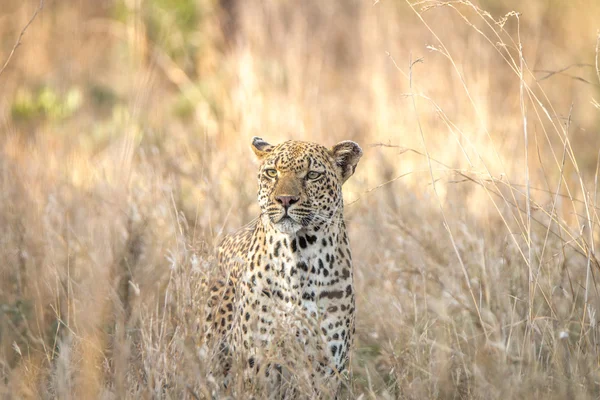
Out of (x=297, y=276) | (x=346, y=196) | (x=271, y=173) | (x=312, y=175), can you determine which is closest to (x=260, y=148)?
(x=271, y=173)

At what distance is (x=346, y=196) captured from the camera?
24.9 feet

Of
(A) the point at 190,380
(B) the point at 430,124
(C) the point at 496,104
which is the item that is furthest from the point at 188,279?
(C) the point at 496,104

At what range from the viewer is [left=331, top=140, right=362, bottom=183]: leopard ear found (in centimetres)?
447

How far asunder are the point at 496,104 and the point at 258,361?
6.30 metres

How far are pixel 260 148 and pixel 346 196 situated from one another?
2.87 m

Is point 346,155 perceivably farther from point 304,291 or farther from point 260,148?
point 304,291

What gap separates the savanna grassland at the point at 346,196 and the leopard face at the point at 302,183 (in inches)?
9.4

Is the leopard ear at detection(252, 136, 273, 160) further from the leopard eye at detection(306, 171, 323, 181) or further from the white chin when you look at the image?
the white chin

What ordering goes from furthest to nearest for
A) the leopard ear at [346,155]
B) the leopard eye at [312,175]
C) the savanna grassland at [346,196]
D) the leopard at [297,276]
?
the leopard ear at [346,155]
the leopard eye at [312,175]
the leopard at [297,276]
the savanna grassland at [346,196]

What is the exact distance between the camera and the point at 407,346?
3963mm

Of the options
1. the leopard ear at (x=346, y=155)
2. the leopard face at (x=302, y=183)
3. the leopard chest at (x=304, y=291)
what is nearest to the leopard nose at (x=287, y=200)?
the leopard face at (x=302, y=183)

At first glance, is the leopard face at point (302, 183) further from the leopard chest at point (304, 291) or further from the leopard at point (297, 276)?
the leopard chest at point (304, 291)

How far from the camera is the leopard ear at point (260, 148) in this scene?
4.62 meters

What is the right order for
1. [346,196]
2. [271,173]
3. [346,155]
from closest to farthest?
[271,173], [346,155], [346,196]
